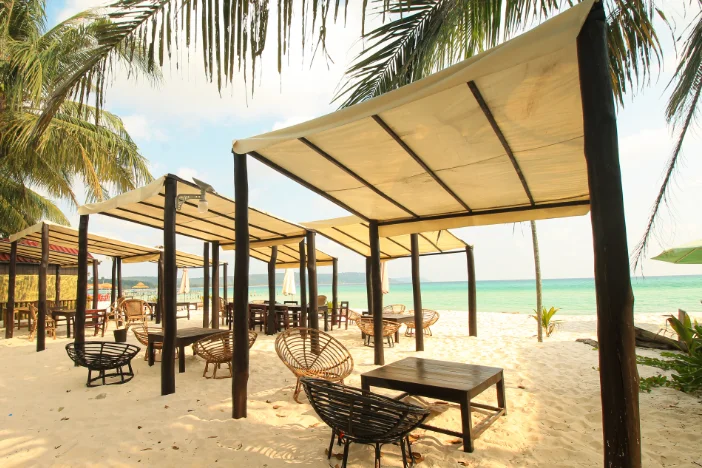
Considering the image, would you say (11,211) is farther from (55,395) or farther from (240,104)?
(240,104)

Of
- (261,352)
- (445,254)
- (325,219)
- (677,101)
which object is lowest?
(261,352)

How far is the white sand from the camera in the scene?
119 inches

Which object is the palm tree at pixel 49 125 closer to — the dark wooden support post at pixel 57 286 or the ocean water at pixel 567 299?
the dark wooden support post at pixel 57 286

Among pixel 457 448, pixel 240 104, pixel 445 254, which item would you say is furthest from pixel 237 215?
pixel 445 254

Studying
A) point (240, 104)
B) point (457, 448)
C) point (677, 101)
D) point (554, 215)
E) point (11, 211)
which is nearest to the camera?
point (240, 104)

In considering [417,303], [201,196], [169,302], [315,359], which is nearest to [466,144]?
[315,359]

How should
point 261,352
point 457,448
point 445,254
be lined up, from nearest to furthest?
point 457,448 → point 261,352 → point 445,254

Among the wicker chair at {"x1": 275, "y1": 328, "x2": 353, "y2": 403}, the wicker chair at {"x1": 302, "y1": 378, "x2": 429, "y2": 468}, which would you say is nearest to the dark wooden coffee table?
the wicker chair at {"x1": 302, "y1": 378, "x2": 429, "y2": 468}

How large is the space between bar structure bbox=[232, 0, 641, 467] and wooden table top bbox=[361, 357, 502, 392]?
4.68 feet

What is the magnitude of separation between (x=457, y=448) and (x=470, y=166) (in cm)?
274

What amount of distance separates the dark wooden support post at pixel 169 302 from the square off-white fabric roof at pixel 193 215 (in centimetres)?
45

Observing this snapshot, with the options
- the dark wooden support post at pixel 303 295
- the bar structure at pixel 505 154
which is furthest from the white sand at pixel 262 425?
the dark wooden support post at pixel 303 295

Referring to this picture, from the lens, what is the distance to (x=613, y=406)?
189cm

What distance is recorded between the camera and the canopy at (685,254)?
5.87 m
